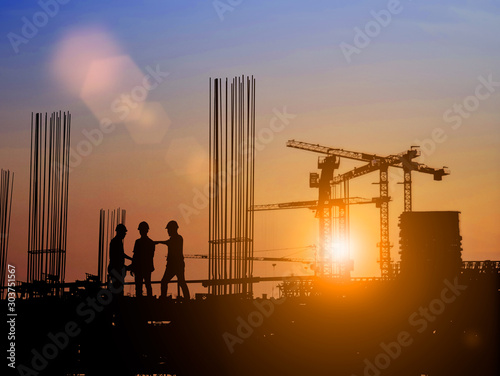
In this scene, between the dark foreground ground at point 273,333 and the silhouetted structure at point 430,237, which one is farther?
the silhouetted structure at point 430,237

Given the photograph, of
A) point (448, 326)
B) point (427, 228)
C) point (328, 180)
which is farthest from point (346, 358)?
point (328, 180)

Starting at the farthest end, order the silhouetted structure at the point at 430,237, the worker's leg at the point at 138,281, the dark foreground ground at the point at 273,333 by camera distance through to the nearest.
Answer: the silhouetted structure at the point at 430,237 < the dark foreground ground at the point at 273,333 < the worker's leg at the point at 138,281

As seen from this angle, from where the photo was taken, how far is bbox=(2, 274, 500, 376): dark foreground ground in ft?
74.1

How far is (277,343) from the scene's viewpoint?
24453mm

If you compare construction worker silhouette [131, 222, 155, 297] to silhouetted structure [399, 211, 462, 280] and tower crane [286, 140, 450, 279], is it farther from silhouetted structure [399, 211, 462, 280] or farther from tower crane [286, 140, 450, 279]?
tower crane [286, 140, 450, 279]

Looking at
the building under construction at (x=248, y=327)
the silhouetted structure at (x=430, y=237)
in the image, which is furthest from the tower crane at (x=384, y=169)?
the building under construction at (x=248, y=327)

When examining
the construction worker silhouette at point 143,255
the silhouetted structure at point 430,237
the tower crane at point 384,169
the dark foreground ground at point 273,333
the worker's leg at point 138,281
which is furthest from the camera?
the tower crane at point 384,169

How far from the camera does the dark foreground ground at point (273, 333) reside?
22.6 metres

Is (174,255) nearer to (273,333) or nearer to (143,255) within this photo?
(143,255)

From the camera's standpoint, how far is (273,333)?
2436 centimetres

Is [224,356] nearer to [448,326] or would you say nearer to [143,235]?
[143,235]

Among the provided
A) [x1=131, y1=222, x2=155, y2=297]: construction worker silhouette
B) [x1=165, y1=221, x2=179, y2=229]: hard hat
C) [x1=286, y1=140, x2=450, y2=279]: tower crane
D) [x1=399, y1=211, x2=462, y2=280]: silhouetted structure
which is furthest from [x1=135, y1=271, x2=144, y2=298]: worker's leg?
[x1=286, y1=140, x2=450, y2=279]: tower crane

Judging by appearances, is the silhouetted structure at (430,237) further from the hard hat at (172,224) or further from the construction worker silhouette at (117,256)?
the construction worker silhouette at (117,256)

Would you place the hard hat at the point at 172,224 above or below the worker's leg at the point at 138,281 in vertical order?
above
